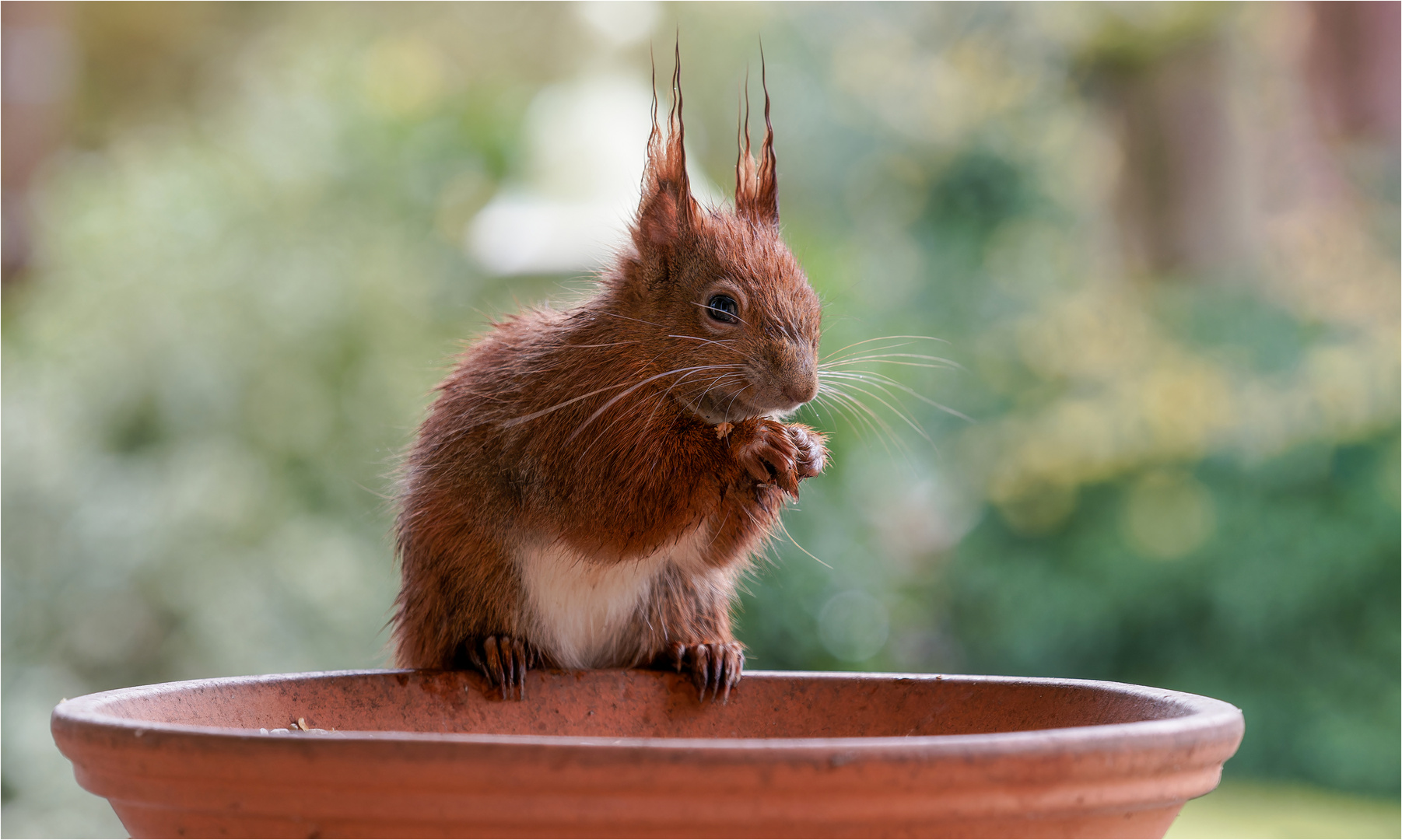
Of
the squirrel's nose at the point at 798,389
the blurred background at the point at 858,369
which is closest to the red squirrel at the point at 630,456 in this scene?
the squirrel's nose at the point at 798,389

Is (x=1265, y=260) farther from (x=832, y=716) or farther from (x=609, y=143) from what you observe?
(x=832, y=716)

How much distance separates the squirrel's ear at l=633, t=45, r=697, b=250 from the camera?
1.21 metres

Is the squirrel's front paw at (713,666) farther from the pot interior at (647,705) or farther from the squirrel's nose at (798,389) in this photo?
the squirrel's nose at (798,389)

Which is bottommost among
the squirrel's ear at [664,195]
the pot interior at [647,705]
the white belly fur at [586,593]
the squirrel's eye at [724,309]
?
the pot interior at [647,705]

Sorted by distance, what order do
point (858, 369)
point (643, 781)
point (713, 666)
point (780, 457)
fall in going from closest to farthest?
point (643, 781), point (780, 457), point (713, 666), point (858, 369)

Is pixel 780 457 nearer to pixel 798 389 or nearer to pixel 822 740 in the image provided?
pixel 798 389

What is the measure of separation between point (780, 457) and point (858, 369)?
65.6 inches

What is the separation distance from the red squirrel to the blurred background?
5.02 ft

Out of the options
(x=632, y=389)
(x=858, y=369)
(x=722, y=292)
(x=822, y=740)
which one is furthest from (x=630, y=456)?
(x=858, y=369)

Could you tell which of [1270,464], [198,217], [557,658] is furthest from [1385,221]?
[557,658]

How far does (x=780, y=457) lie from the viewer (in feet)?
3.49

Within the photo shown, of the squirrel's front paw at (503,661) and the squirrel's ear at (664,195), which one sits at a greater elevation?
the squirrel's ear at (664,195)

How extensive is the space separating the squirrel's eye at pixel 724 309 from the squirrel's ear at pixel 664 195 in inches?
3.4

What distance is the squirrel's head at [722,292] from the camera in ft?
3.72
